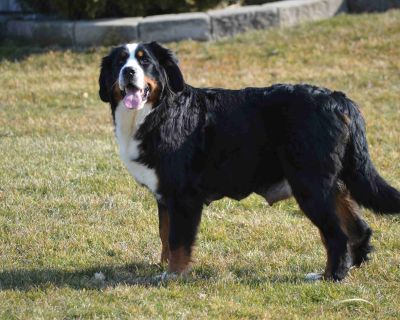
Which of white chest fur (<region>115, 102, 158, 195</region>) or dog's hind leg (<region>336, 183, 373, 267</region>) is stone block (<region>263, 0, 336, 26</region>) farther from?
white chest fur (<region>115, 102, 158, 195</region>)

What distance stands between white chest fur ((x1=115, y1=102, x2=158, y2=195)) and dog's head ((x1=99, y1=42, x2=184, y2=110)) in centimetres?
8

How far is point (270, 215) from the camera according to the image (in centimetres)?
717

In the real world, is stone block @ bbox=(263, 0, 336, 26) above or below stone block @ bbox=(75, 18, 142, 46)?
above

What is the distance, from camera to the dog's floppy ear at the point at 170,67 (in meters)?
5.79

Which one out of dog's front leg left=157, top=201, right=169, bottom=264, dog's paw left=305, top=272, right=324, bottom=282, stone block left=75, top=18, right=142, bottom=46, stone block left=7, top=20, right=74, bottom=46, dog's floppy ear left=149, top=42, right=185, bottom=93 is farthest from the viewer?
stone block left=7, top=20, right=74, bottom=46

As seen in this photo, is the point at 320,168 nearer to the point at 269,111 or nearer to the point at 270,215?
the point at 269,111

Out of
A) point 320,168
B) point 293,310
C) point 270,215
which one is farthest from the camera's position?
point 270,215

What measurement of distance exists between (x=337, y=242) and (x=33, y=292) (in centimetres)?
205

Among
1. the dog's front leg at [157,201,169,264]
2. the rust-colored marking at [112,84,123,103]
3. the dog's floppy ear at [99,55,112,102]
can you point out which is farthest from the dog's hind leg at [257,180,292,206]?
the dog's floppy ear at [99,55,112,102]

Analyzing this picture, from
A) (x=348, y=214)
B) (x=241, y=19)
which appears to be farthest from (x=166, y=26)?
(x=348, y=214)

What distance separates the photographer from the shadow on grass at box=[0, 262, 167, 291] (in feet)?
18.4

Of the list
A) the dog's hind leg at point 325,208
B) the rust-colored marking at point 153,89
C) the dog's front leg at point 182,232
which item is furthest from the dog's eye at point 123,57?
the dog's hind leg at point 325,208

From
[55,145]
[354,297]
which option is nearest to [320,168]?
[354,297]

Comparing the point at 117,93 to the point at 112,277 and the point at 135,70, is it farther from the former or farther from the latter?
the point at 112,277
